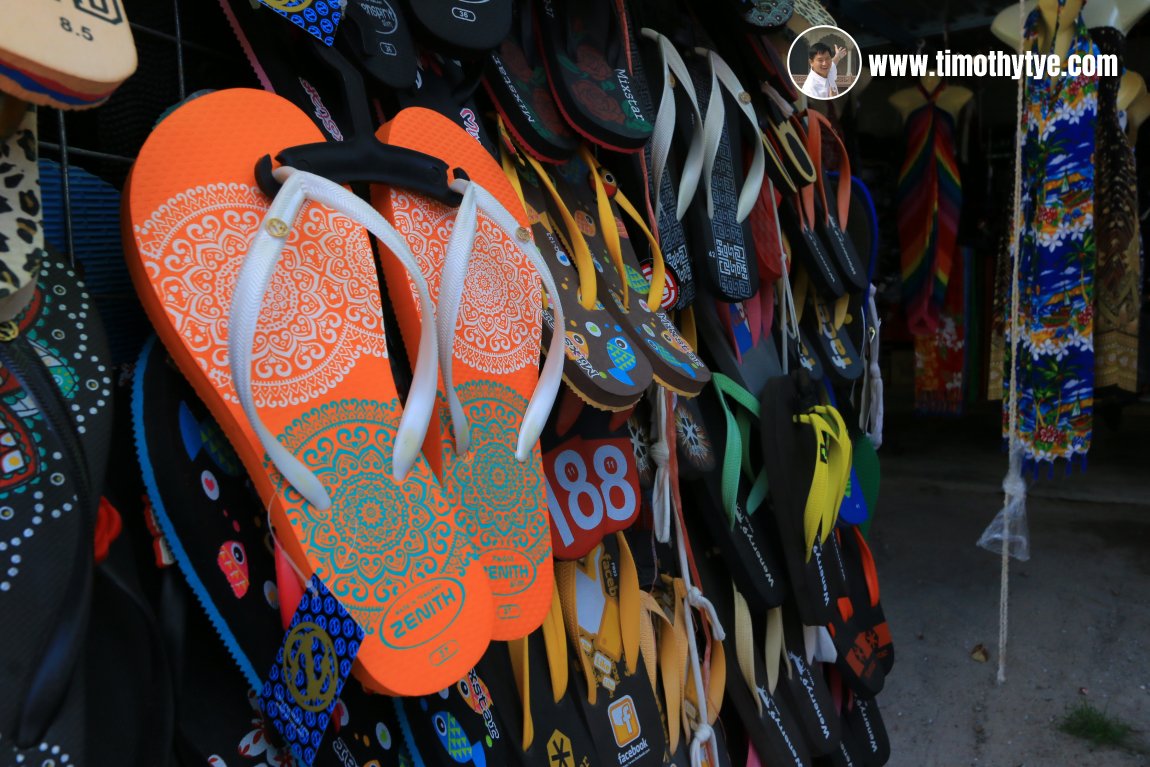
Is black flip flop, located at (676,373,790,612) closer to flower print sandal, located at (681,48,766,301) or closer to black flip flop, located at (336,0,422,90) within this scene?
flower print sandal, located at (681,48,766,301)

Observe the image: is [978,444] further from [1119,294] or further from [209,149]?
[209,149]

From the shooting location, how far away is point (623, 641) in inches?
32.3

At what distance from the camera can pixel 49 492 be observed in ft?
1.36

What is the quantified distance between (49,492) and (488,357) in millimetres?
296

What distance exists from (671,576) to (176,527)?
59 cm

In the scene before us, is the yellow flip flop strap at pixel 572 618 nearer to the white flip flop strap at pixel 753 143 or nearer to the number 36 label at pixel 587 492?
the number 36 label at pixel 587 492

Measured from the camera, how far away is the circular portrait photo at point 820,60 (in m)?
1.14

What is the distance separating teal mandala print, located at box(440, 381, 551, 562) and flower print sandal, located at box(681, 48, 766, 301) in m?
0.35

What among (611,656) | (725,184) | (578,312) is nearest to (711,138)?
(725,184)

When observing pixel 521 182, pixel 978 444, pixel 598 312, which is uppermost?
pixel 521 182

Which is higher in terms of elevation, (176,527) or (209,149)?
(209,149)

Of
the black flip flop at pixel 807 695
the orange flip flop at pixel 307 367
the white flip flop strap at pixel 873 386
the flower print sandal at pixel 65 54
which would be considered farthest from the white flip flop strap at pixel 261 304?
the white flip flop strap at pixel 873 386

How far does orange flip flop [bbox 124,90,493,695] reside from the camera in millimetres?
472

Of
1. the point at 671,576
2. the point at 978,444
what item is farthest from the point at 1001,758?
the point at 978,444
